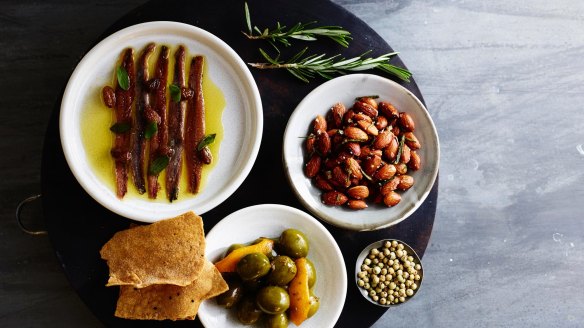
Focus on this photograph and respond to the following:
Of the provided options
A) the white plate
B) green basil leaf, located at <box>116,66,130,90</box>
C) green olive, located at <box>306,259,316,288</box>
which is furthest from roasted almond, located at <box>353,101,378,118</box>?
green basil leaf, located at <box>116,66,130,90</box>

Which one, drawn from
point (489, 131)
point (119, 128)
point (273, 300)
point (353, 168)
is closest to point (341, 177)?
point (353, 168)

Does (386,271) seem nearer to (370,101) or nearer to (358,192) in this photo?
(358,192)

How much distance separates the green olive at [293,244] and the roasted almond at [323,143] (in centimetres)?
31

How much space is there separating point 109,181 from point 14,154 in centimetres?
64

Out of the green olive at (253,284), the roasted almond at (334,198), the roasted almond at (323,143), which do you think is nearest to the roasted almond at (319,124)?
the roasted almond at (323,143)

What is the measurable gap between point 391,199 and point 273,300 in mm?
563

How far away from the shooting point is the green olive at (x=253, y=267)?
1883 mm

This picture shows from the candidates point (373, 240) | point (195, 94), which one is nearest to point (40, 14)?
point (195, 94)

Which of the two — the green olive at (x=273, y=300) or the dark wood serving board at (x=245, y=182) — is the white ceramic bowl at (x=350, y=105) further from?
the green olive at (x=273, y=300)

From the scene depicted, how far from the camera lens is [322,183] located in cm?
207

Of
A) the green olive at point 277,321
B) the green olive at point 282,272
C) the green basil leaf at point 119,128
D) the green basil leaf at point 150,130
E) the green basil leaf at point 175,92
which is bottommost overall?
the green olive at point 277,321

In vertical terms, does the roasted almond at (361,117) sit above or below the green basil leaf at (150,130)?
below

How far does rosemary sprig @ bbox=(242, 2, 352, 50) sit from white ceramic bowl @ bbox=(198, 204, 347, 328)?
624 millimetres

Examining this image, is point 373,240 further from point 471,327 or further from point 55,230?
point 55,230
